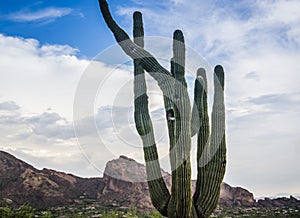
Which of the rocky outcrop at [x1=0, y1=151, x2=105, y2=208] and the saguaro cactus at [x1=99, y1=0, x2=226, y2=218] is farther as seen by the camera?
the rocky outcrop at [x1=0, y1=151, x2=105, y2=208]

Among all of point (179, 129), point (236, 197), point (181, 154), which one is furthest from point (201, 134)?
point (236, 197)

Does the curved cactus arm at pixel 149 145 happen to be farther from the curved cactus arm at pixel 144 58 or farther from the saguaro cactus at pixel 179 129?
the curved cactus arm at pixel 144 58

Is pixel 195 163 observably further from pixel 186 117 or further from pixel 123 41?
pixel 123 41

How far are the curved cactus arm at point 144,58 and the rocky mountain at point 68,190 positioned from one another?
41.2m

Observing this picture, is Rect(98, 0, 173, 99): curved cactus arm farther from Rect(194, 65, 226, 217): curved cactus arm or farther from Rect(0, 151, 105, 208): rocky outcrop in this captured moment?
Rect(0, 151, 105, 208): rocky outcrop

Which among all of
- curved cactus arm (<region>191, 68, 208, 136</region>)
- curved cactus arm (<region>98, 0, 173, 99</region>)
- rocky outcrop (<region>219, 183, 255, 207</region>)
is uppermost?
rocky outcrop (<region>219, 183, 255, 207</region>)

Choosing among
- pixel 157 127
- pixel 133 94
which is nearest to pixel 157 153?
pixel 157 127

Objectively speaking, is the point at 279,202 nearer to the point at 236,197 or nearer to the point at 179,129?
the point at 236,197

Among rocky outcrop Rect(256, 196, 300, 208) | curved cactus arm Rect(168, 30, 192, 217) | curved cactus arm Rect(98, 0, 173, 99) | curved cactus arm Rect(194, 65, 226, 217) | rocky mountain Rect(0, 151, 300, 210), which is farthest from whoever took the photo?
rocky outcrop Rect(256, 196, 300, 208)

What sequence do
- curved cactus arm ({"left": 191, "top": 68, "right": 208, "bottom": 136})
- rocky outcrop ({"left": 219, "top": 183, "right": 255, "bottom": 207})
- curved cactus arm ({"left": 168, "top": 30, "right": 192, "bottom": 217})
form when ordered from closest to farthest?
1. curved cactus arm ({"left": 168, "top": 30, "right": 192, "bottom": 217})
2. curved cactus arm ({"left": 191, "top": 68, "right": 208, "bottom": 136})
3. rocky outcrop ({"left": 219, "top": 183, "right": 255, "bottom": 207})

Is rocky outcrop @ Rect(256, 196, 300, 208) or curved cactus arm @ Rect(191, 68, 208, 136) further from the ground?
rocky outcrop @ Rect(256, 196, 300, 208)

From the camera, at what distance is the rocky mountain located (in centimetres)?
5225

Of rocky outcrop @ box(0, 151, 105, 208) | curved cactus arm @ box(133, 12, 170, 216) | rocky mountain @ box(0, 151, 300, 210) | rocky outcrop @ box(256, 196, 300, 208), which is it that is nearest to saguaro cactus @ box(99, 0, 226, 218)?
curved cactus arm @ box(133, 12, 170, 216)

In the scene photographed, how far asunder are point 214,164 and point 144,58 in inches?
95.7
